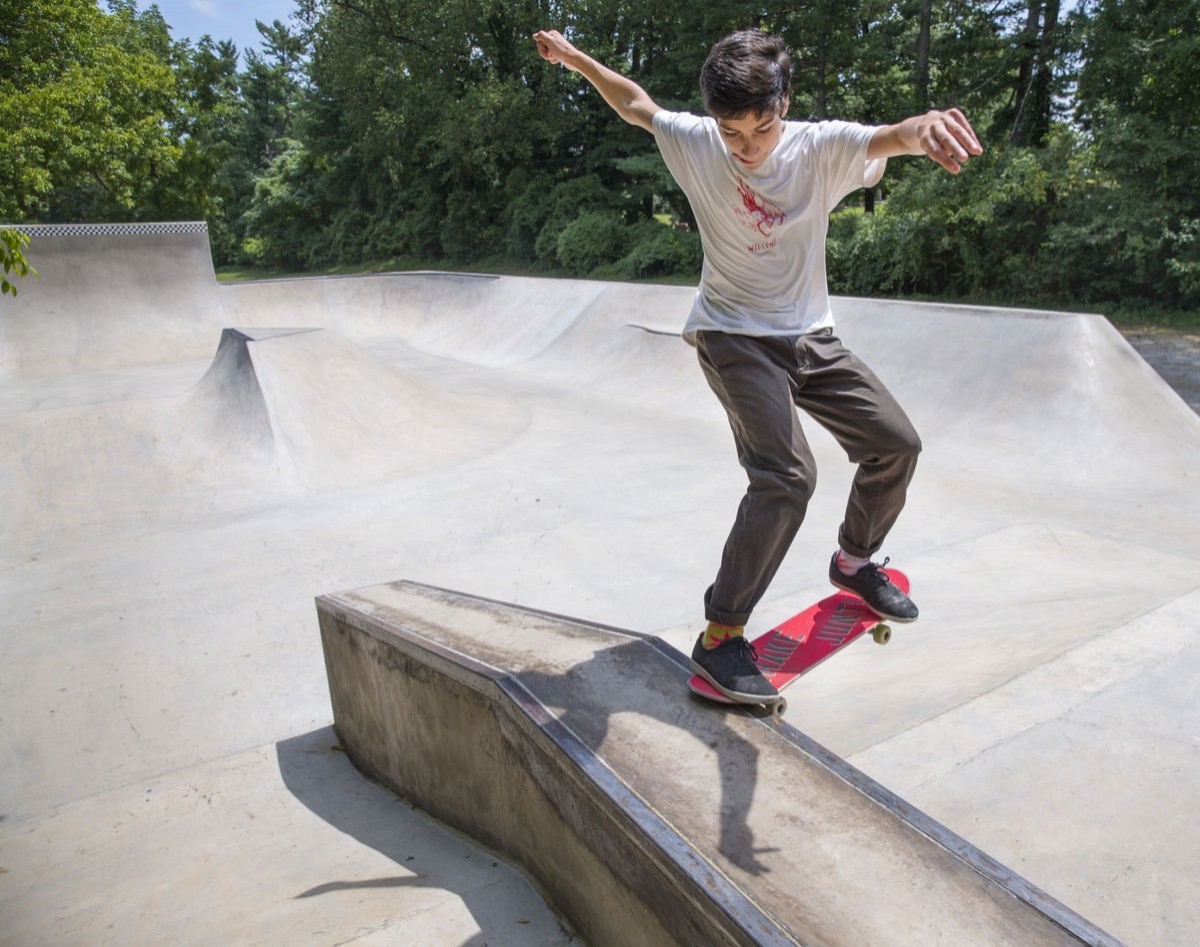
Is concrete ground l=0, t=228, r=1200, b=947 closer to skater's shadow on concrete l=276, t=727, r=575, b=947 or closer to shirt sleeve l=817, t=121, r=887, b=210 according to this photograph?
skater's shadow on concrete l=276, t=727, r=575, b=947

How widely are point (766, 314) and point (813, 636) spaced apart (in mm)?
1150

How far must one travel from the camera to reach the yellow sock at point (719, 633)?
2.77 m

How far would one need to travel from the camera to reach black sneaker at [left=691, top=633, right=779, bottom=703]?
106 inches

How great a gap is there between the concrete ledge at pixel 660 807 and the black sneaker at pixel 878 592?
0.67 meters

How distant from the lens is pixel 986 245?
51.6ft

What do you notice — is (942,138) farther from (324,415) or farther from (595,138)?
(595,138)

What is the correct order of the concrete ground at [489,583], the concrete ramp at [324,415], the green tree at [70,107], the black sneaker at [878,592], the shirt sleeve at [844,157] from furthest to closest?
the green tree at [70,107] → the concrete ramp at [324,415] → the black sneaker at [878,592] → the concrete ground at [489,583] → the shirt sleeve at [844,157]

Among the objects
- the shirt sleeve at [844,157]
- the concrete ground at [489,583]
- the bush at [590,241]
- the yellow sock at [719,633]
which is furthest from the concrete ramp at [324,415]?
the bush at [590,241]

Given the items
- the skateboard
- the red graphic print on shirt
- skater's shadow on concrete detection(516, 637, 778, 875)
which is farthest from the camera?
the skateboard

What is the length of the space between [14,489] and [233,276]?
118 ft

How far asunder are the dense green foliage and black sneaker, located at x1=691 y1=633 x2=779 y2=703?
1311 centimetres

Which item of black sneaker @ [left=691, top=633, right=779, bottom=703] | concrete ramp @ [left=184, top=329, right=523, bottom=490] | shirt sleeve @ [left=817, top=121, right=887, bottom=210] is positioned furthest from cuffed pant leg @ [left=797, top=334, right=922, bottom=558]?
concrete ramp @ [left=184, top=329, right=523, bottom=490]

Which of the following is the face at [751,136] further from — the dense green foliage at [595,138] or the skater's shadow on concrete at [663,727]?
the dense green foliage at [595,138]

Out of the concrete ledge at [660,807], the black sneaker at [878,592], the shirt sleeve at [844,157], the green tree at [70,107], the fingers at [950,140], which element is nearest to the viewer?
the concrete ledge at [660,807]
